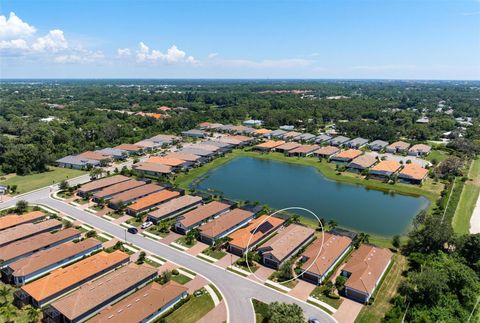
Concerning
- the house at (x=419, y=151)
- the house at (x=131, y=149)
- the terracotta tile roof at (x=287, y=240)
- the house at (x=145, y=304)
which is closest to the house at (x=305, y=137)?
the house at (x=419, y=151)

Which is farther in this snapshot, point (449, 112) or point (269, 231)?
point (449, 112)

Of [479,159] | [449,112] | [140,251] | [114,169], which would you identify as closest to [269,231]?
[140,251]

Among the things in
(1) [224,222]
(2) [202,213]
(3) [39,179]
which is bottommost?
(3) [39,179]

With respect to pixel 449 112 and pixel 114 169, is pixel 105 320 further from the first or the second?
pixel 449 112

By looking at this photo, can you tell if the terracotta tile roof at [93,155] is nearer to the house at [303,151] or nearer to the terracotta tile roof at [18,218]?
the terracotta tile roof at [18,218]

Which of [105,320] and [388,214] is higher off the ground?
[105,320]

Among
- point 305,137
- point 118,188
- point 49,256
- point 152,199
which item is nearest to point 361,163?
point 305,137

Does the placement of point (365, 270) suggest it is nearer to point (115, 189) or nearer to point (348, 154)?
point (115, 189)
